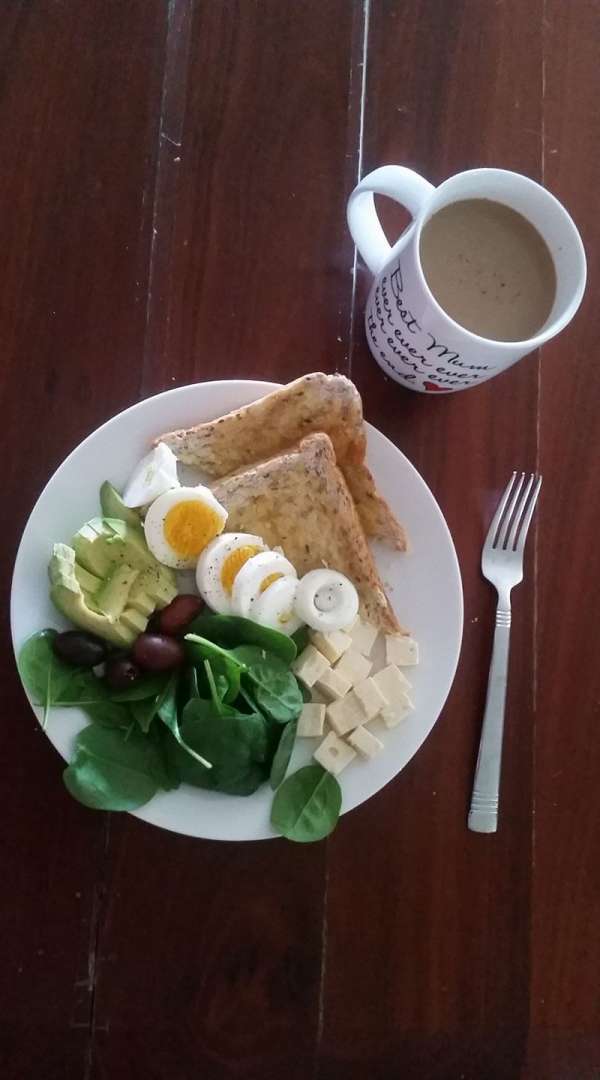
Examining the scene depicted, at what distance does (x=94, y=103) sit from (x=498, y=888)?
1.29 metres

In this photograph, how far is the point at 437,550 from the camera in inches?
47.4

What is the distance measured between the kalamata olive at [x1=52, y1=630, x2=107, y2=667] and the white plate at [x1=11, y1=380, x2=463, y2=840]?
0.04 m

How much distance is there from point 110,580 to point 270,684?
25 cm

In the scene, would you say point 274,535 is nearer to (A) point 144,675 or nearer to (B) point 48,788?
(A) point 144,675

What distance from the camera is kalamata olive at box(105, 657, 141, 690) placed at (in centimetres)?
110

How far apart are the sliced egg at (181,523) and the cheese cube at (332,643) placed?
0.65 ft

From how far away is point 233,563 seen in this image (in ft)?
3.76

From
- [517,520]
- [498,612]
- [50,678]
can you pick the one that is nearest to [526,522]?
[517,520]

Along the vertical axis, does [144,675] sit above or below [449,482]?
below

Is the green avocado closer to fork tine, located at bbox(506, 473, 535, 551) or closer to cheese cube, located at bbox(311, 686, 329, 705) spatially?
cheese cube, located at bbox(311, 686, 329, 705)

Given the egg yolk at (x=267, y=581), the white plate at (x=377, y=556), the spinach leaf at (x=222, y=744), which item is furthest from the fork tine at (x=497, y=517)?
the spinach leaf at (x=222, y=744)

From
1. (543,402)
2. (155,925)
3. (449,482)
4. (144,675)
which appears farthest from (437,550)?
(155,925)

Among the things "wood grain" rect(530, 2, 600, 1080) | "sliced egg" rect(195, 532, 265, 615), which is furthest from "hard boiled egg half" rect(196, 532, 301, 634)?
"wood grain" rect(530, 2, 600, 1080)

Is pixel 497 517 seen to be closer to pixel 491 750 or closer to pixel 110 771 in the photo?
pixel 491 750
